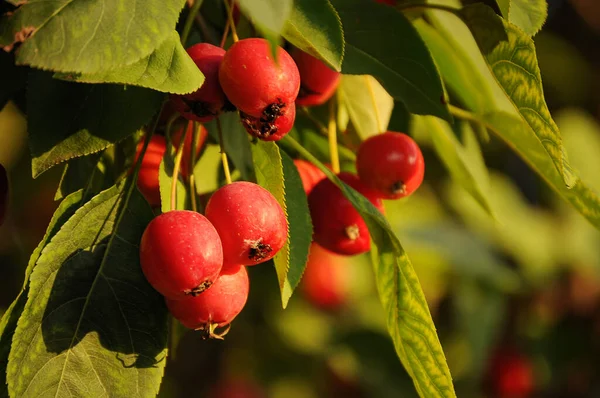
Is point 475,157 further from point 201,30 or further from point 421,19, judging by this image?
point 201,30

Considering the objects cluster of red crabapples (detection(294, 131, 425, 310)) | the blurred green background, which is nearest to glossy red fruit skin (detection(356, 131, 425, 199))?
cluster of red crabapples (detection(294, 131, 425, 310))

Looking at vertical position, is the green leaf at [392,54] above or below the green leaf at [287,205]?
above

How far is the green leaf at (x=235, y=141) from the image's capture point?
3.54ft

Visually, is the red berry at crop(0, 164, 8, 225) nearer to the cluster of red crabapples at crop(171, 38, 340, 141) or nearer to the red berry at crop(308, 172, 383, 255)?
the cluster of red crabapples at crop(171, 38, 340, 141)

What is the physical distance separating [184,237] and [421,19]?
0.62 metres

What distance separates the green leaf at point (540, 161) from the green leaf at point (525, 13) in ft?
0.72

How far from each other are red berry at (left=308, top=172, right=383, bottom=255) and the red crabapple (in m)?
0.20

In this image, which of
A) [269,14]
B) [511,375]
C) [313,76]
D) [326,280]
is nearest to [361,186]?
[313,76]

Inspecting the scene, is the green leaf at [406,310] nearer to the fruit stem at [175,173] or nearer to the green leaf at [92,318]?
the fruit stem at [175,173]

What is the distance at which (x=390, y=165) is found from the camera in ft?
3.48

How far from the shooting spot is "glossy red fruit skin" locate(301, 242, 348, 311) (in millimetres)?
2771

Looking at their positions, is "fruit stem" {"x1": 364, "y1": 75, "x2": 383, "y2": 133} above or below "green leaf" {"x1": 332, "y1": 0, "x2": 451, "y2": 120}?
below

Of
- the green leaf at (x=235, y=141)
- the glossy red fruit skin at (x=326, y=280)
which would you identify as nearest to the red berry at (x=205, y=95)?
the green leaf at (x=235, y=141)

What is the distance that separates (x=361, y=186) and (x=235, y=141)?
0.62 feet
